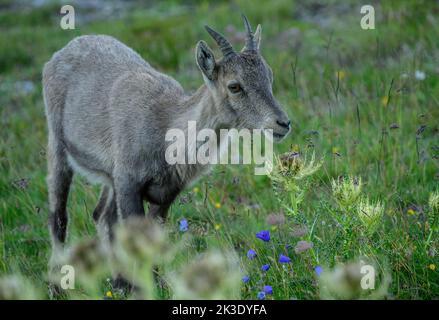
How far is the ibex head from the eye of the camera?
15.3ft

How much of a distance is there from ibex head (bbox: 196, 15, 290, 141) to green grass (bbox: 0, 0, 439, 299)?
0.35 metres

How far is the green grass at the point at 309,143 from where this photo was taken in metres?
3.98

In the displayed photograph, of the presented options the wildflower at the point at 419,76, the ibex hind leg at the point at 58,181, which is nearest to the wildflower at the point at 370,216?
the ibex hind leg at the point at 58,181

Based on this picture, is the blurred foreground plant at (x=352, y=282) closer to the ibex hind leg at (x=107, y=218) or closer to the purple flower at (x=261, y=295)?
the purple flower at (x=261, y=295)

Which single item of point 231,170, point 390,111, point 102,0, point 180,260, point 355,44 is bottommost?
point 180,260

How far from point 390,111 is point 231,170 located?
1.85m

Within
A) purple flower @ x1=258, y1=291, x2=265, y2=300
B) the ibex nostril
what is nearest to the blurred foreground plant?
purple flower @ x1=258, y1=291, x2=265, y2=300

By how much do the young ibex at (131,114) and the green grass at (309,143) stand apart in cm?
27

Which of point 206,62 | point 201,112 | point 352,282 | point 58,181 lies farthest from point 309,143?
point 352,282

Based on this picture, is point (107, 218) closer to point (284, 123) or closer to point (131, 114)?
point (131, 114)

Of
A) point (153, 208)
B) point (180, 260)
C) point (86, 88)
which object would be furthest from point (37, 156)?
point (180, 260)

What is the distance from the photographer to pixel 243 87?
4.74 metres
